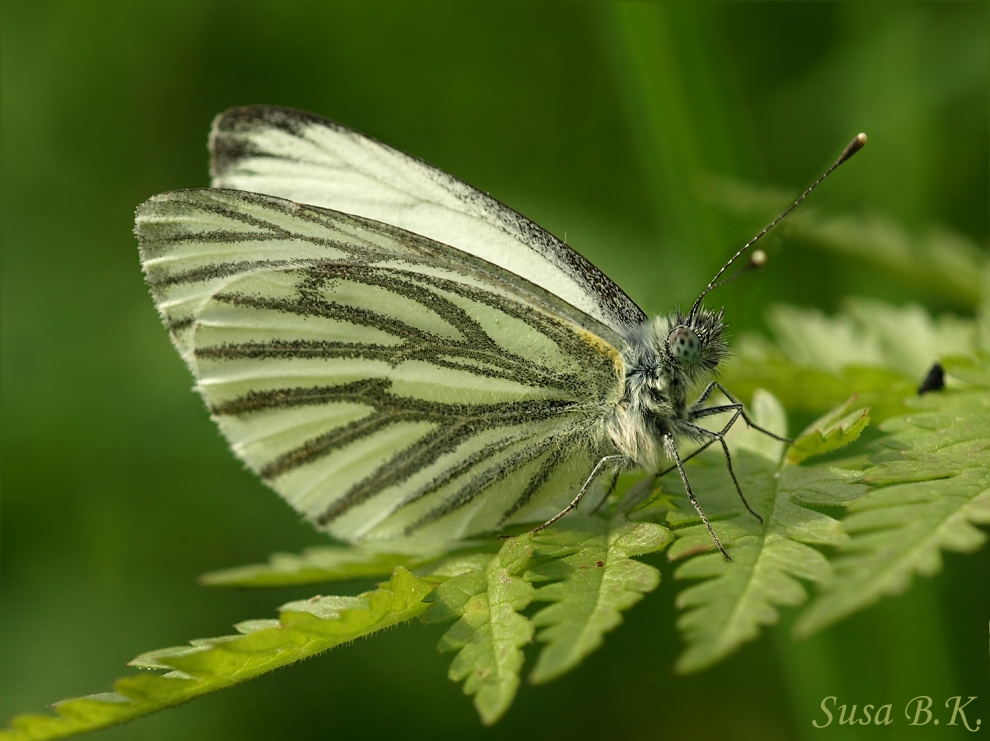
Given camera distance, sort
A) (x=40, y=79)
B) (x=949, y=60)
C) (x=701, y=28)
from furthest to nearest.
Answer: (x=40, y=79) → (x=949, y=60) → (x=701, y=28)

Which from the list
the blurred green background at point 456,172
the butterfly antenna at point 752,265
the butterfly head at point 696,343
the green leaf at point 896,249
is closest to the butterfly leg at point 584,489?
the butterfly head at point 696,343

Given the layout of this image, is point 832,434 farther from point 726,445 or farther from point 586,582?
point 586,582

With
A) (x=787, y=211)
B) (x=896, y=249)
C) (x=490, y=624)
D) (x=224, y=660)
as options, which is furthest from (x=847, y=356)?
(x=224, y=660)

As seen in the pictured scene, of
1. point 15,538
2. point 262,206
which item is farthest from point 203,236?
point 15,538

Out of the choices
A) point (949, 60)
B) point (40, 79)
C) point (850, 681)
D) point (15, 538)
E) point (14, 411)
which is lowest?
point (850, 681)

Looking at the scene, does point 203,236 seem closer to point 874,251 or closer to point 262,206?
point 262,206

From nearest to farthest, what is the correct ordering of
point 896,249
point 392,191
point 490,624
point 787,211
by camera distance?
point 490,624, point 787,211, point 392,191, point 896,249

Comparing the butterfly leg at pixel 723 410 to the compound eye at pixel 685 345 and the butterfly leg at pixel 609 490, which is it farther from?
the butterfly leg at pixel 609 490
